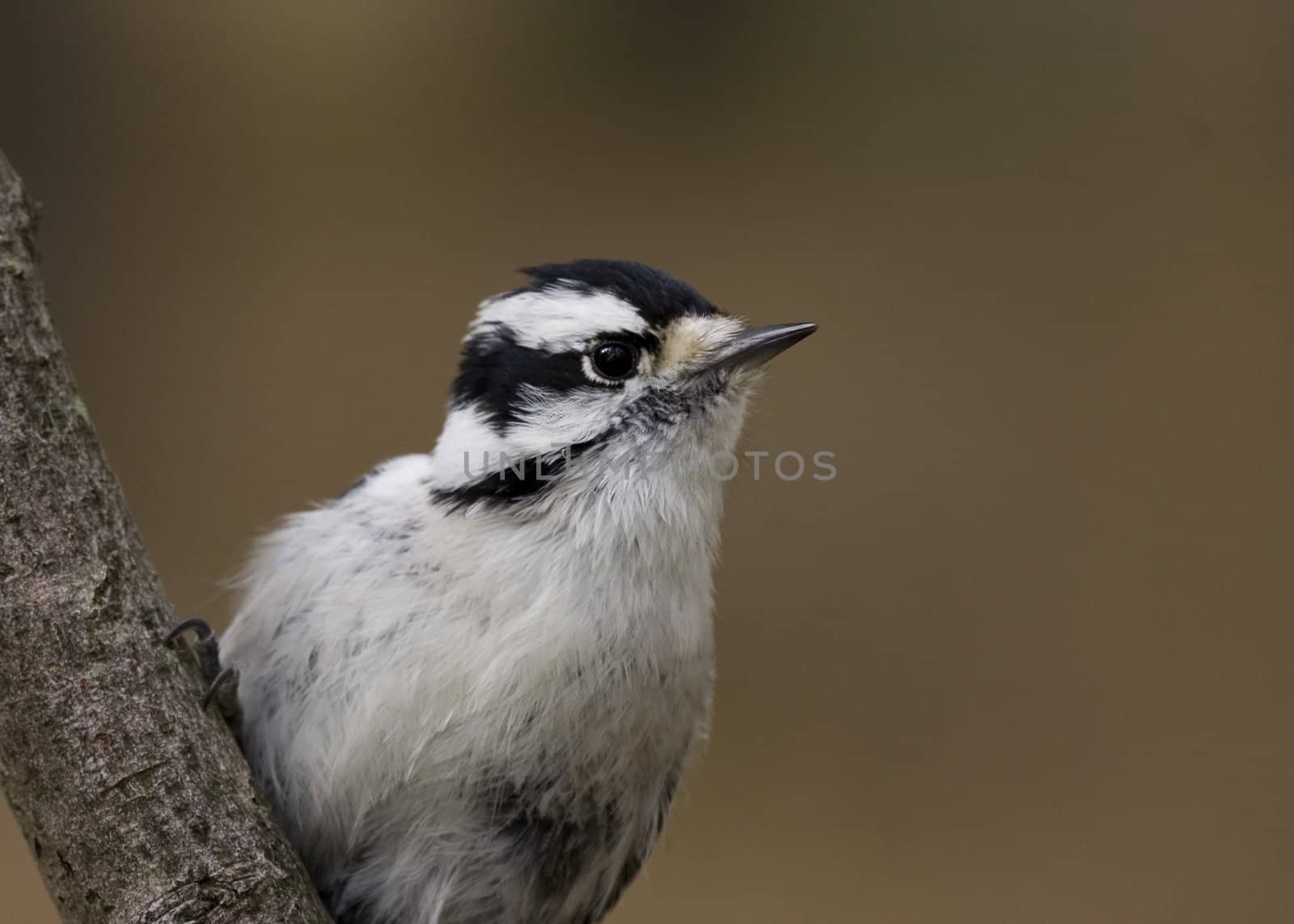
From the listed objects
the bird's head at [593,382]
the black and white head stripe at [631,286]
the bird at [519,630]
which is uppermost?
the black and white head stripe at [631,286]

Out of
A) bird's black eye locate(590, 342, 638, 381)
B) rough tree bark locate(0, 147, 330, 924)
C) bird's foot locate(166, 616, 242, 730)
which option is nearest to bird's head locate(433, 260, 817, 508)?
bird's black eye locate(590, 342, 638, 381)

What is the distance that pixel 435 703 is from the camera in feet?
5.38

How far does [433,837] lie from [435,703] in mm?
176

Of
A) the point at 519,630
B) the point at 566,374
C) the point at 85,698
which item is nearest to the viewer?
the point at 85,698

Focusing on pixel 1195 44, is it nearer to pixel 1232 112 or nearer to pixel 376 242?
pixel 1232 112

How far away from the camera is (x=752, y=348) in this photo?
1.81 meters

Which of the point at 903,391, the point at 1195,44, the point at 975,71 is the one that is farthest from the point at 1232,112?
the point at 903,391

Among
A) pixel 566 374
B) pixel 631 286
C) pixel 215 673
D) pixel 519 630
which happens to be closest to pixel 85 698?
pixel 215 673

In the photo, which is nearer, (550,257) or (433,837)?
(433,837)

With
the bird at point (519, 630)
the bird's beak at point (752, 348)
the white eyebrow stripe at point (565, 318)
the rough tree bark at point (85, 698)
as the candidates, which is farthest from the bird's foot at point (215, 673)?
the bird's beak at point (752, 348)

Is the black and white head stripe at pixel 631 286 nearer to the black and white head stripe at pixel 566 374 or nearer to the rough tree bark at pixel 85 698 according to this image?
the black and white head stripe at pixel 566 374

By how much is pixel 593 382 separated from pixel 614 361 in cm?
4

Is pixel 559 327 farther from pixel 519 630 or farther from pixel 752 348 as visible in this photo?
pixel 519 630

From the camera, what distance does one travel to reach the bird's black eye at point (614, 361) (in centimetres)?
176
